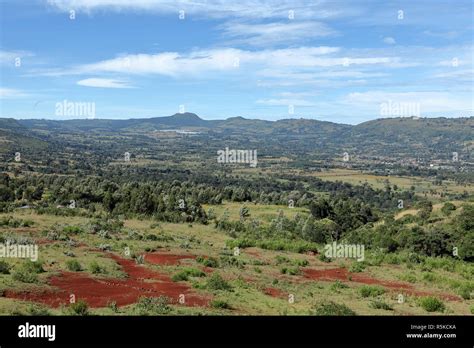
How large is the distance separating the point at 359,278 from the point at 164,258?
11.6 m

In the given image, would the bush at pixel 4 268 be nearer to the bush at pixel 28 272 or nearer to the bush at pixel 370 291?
the bush at pixel 28 272

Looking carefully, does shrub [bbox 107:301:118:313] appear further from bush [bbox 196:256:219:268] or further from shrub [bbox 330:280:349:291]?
bush [bbox 196:256:219:268]

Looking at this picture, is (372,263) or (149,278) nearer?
(149,278)

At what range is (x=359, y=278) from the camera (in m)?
27.9

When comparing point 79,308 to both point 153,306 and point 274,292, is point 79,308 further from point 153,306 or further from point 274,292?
point 274,292

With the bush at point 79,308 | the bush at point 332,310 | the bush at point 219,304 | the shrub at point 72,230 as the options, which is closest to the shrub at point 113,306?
the bush at point 79,308

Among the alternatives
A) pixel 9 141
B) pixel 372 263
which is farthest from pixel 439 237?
pixel 9 141

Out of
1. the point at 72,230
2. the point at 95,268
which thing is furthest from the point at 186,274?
the point at 72,230

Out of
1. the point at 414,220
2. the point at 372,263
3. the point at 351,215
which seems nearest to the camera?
the point at 372,263

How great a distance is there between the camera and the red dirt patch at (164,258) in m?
28.2
